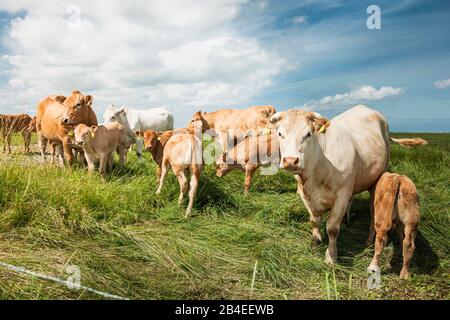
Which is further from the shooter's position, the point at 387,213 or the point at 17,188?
the point at 17,188

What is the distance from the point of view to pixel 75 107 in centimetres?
923

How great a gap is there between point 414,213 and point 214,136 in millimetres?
11556

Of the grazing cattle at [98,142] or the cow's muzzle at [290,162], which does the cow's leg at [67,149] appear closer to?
the grazing cattle at [98,142]

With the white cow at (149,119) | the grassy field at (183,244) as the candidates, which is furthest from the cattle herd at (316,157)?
the white cow at (149,119)

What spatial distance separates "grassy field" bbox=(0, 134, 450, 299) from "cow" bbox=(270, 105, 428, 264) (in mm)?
727

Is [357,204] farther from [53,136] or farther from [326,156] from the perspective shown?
[53,136]

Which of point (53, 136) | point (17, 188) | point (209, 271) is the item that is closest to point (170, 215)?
point (209, 271)

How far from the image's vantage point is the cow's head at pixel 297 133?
4.49 m

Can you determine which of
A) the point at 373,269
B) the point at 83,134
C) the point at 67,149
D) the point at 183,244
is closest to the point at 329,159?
the point at 373,269

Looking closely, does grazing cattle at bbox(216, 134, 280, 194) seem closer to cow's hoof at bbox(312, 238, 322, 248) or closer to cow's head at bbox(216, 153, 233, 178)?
cow's head at bbox(216, 153, 233, 178)

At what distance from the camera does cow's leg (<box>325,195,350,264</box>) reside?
5.24m
